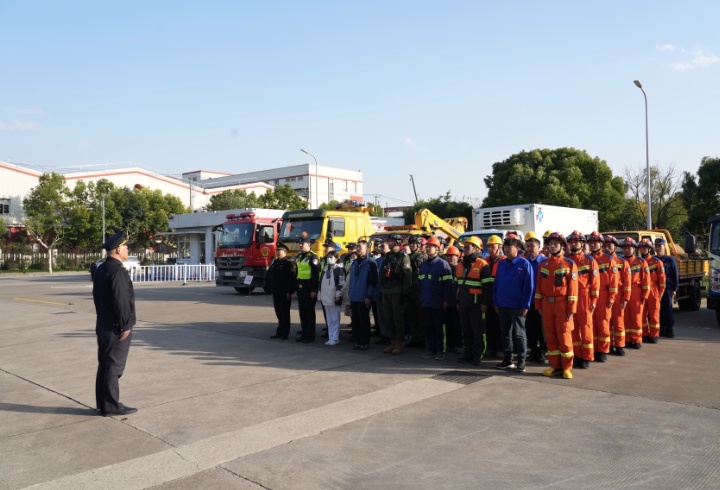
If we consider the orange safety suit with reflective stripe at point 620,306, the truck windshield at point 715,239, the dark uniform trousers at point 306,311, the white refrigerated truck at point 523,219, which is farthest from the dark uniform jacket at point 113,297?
the white refrigerated truck at point 523,219

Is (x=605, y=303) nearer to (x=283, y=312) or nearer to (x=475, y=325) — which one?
(x=475, y=325)

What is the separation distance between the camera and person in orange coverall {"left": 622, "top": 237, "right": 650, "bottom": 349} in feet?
32.3

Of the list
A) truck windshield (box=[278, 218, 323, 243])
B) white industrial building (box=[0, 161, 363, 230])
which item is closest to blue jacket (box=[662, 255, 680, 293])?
truck windshield (box=[278, 218, 323, 243])

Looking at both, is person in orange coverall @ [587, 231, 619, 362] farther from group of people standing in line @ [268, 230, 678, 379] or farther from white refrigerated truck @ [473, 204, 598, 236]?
white refrigerated truck @ [473, 204, 598, 236]

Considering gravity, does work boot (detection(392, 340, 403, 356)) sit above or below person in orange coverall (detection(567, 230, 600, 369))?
below

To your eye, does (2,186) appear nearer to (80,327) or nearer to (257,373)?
(80,327)

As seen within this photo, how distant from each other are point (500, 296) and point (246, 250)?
13760 mm

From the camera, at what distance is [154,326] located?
1301cm

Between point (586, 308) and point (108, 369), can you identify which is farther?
point (586, 308)

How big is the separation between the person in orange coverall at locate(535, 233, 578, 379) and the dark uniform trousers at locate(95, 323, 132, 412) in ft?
17.1

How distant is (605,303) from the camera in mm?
8727

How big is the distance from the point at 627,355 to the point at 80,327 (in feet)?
36.1

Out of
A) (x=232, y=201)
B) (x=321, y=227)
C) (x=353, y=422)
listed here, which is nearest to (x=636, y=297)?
(x=353, y=422)

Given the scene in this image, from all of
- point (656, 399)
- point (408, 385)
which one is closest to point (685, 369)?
point (656, 399)
